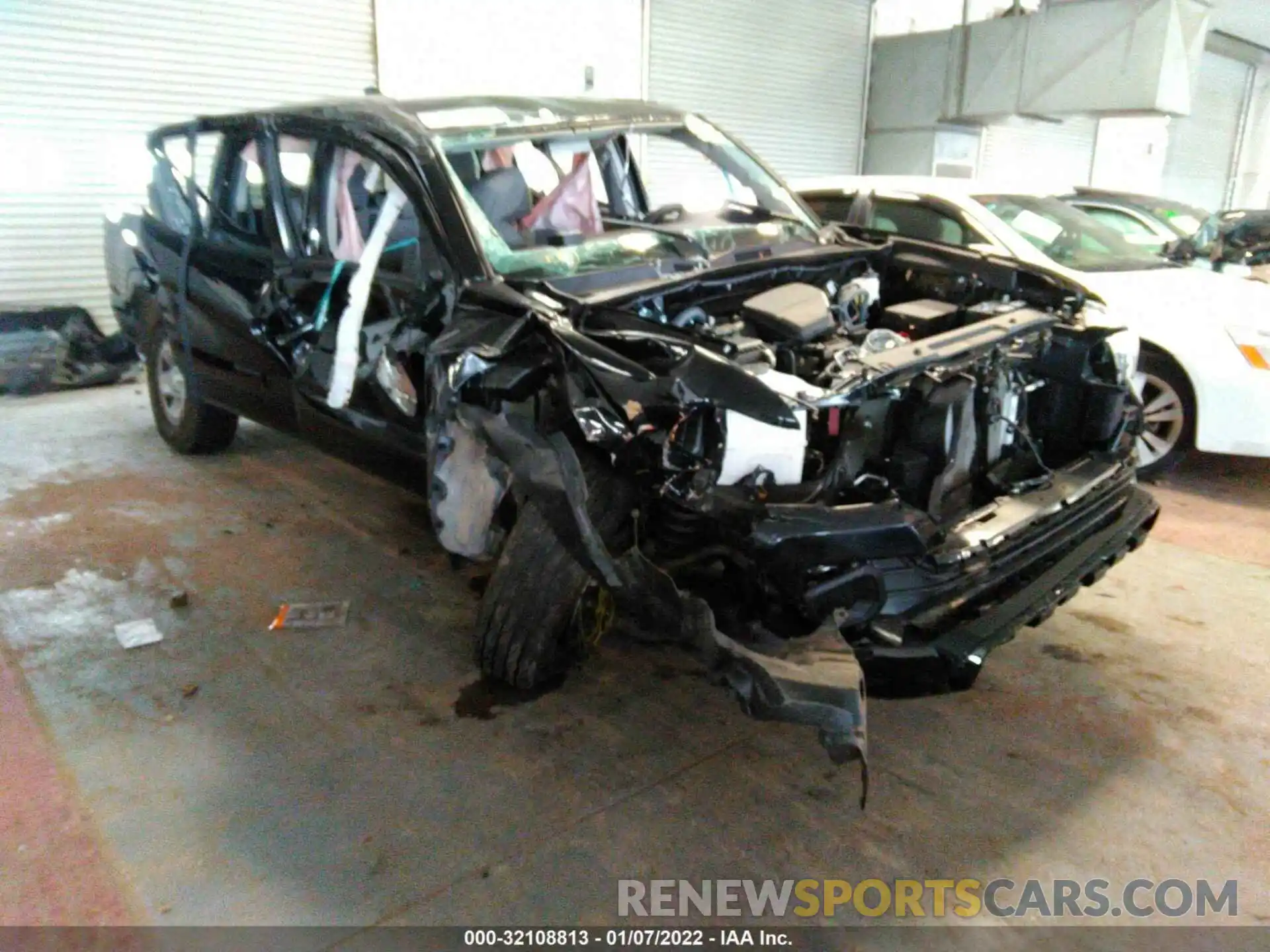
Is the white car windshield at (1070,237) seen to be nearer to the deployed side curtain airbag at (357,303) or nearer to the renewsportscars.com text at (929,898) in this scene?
the deployed side curtain airbag at (357,303)

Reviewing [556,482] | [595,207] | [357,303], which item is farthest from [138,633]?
[595,207]

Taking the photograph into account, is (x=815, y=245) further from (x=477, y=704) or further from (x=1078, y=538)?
(x=477, y=704)

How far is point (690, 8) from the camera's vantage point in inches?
413

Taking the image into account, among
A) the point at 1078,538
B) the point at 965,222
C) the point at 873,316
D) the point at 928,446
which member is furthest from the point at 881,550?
the point at 965,222

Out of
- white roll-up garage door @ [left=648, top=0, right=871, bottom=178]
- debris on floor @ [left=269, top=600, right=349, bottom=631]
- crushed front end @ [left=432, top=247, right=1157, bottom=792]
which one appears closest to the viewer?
crushed front end @ [left=432, top=247, right=1157, bottom=792]

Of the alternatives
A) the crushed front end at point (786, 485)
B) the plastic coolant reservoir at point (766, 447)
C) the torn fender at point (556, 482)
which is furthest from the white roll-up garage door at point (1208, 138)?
the torn fender at point (556, 482)

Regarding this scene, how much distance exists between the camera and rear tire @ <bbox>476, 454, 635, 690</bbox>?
2549 mm

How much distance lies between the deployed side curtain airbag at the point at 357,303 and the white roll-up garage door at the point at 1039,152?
11.5 metres

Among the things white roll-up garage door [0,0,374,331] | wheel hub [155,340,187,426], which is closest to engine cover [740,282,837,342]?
wheel hub [155,340,187,426]

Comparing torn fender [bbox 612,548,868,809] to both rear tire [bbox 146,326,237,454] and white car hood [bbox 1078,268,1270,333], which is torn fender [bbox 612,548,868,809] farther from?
rear tire [bbox 146,326,237,454]

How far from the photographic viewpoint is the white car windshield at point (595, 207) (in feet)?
9.70

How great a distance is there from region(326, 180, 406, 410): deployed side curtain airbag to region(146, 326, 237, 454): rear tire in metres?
1.69

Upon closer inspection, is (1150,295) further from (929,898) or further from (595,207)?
(929,898)

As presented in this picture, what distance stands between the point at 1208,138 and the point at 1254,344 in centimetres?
1706
